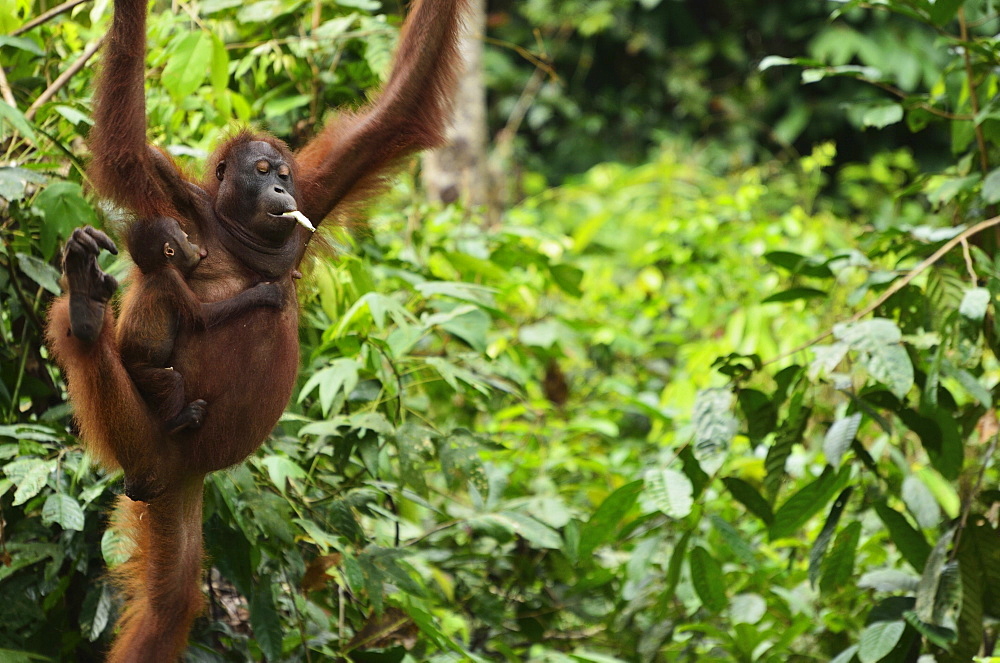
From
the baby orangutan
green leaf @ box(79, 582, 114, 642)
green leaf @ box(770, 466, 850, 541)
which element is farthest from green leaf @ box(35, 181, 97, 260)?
green leaf @ box(770, 466, 850, 541)

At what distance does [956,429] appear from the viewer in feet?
10.4

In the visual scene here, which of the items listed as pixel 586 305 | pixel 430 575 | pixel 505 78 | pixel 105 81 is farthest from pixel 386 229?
pixel 505 78

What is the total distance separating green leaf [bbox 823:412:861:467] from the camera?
9.96ft

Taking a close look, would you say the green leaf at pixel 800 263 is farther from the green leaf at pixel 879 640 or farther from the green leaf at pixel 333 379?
the green leaf at pixel 333 379

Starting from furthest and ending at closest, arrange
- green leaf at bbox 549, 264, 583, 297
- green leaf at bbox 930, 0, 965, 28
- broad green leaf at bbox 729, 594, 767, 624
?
green leaf at bbox 549, 264, 583, 297 < broad green leaf at bbox 729, 594, 767, 624 < green leaf at bbox 930, 0, 965, 28

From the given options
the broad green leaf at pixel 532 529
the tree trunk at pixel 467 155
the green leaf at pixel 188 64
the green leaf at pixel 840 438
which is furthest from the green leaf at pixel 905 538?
the tree trunk at pixel 467 155

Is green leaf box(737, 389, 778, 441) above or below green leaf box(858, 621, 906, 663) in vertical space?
above

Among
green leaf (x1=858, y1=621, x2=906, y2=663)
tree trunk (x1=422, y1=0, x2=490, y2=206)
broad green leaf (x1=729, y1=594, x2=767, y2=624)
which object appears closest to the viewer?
green leaf (x1=858, y1=621, x2=906, y2=663)

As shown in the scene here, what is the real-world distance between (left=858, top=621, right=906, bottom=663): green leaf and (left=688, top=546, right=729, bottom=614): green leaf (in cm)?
44

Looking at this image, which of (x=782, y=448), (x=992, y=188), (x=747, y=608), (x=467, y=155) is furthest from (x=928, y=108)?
(x=467, y=155)

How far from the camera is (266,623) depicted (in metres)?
2.83

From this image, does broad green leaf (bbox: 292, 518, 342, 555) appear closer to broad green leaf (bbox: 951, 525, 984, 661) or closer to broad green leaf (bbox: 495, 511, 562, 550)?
broad green leaf (bbox: 495, 511, 562, 550)

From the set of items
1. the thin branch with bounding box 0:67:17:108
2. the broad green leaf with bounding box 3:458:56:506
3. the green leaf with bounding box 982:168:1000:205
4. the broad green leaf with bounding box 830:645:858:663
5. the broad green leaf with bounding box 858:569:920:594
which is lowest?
the broad green leaf with bounding box 830:645:858:663

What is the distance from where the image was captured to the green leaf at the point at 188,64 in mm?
3031
